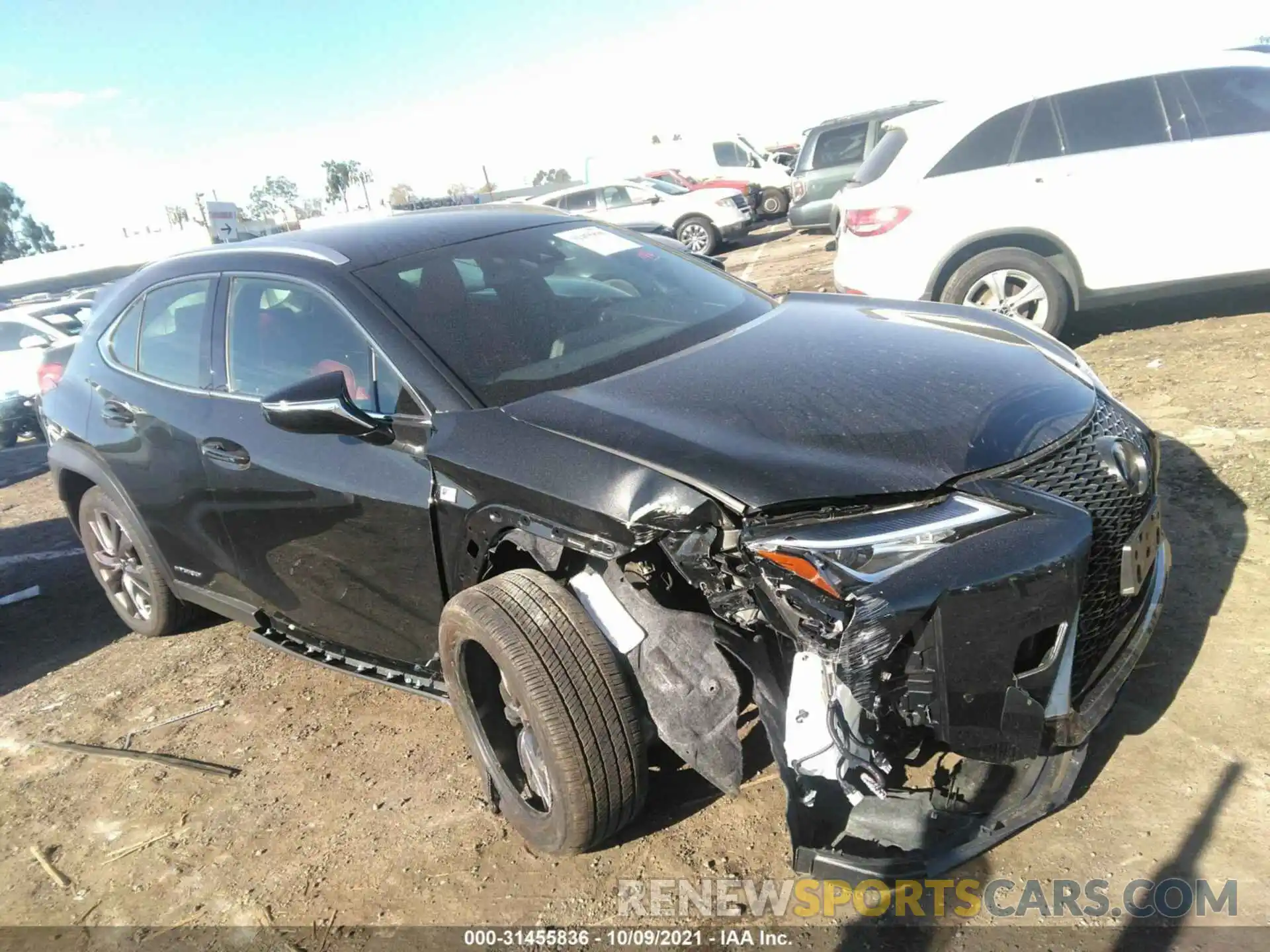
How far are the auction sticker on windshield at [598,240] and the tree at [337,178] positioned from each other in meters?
86.9

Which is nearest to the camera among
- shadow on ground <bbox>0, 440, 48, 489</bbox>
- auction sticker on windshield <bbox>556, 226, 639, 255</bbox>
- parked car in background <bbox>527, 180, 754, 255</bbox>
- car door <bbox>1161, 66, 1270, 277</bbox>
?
auction sticker on windshield <bbox>556, 226, 639, 255</bbox>

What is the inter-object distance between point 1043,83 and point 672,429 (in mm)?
5495

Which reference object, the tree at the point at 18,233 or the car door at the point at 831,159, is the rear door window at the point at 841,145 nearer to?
the car door at the point at 831,159

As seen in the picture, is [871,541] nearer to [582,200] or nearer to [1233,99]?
[1233,99]

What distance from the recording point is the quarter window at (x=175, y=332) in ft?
12.4

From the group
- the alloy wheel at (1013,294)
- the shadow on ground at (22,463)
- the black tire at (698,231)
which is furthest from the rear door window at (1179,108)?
the black tire at (698,231)

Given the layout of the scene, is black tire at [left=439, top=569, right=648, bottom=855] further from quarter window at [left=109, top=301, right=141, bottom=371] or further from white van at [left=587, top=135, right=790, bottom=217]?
white van at [left=587, top=135, right=790, bottom=217]

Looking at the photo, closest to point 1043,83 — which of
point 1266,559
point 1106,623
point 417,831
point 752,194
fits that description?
point 1266,559

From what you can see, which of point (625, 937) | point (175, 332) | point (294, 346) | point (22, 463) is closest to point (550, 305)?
point (294, 346)

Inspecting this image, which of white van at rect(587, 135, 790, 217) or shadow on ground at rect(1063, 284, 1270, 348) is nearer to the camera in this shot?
shadow on ground at rect(1063, 284, 1270, 348)

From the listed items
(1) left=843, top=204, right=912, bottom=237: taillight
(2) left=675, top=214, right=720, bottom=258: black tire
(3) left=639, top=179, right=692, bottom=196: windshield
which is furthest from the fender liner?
(3) left=639, top=179, right=692, bottom=196: windshield

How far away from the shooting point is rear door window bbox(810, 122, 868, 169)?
14961mm

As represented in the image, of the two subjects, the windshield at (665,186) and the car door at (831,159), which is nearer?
the car door at (831,159)

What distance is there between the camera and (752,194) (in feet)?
66.9
